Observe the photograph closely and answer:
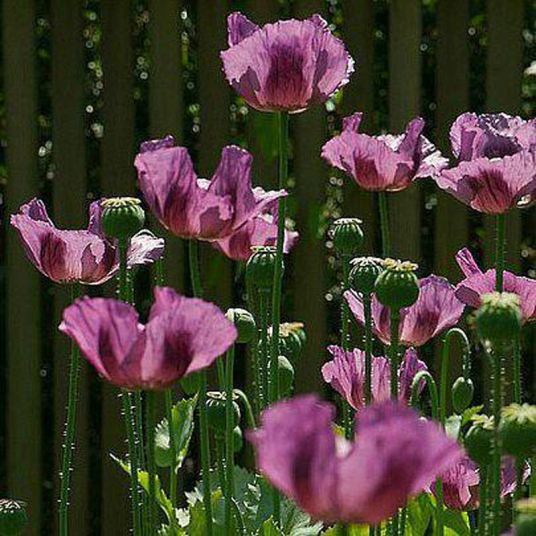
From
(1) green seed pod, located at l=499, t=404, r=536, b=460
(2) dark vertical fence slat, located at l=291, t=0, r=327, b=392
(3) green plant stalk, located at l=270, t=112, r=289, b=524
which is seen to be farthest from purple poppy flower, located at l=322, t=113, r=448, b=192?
(2) dark vertical fence slat, located at l=291, t=0, r=327, b=392

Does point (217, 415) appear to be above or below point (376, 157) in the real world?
below

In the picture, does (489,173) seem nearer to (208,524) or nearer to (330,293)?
(208,524)

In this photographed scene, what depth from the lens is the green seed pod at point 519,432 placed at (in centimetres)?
71

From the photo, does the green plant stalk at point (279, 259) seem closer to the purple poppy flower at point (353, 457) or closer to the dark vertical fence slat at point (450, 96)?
the purple poppy flower at point (353, 457)

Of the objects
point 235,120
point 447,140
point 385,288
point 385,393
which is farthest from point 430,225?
point 385,288

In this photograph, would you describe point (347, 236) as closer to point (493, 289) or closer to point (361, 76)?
point (493, 289)

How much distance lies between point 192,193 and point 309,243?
1550 millimetres

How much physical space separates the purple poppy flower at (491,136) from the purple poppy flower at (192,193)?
0.20 m

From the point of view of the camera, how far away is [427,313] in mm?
1088

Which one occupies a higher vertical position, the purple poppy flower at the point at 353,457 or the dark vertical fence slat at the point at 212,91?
the dark vertical fence slat at the point at 212,91

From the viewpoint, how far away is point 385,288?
845 millimetres

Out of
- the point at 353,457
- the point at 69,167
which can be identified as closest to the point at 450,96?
the point at 69,167

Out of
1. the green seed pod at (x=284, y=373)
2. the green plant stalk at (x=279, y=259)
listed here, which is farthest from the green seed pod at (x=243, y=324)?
the green plant stalk at (x=279, y=259)

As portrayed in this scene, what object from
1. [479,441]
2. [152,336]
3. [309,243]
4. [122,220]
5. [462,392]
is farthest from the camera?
[309,243]
